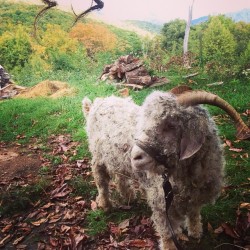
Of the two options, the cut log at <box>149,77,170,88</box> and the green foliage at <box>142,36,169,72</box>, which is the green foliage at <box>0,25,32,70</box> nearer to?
the green foliage at <box>142,36,169,72</box>

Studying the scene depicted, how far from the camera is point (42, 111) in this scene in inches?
410

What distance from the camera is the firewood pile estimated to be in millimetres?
11234

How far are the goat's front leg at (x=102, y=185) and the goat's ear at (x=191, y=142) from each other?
2065 millimetres

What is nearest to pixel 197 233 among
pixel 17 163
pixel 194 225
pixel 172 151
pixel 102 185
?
pixel 194 225

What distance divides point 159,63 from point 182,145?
451 inches

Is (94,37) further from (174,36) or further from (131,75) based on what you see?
(131,75)

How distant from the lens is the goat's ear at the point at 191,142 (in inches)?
106

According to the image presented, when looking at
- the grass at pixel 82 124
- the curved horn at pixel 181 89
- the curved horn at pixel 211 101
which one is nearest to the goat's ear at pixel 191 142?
the curved horn at pixel 211 101

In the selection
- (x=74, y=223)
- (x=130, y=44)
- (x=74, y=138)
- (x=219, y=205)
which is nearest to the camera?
(x=219, y=205)

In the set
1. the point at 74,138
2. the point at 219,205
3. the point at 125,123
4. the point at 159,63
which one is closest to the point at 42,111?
the point at 74,138

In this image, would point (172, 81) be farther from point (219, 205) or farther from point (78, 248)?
point (78, 248)

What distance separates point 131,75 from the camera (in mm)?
11805

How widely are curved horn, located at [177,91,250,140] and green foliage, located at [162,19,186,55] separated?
38.5 feet

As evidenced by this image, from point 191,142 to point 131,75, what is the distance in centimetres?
937
